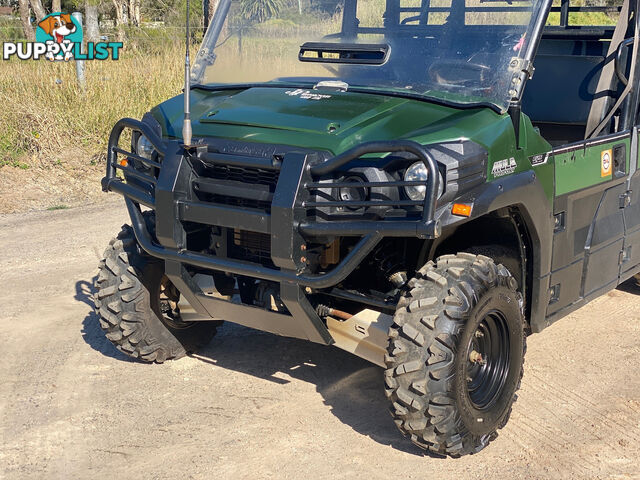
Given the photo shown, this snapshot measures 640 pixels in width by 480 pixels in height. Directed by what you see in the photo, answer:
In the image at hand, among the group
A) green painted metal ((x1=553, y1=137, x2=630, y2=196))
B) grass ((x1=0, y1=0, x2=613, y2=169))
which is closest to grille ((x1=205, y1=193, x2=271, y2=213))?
green painted metal ((x1=553, y1=137, x2=630, y2=196))

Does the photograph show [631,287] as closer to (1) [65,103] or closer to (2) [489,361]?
(2) [489,361]

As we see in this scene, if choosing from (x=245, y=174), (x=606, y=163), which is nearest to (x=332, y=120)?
(x=245, y=174)

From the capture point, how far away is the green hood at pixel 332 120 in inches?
155

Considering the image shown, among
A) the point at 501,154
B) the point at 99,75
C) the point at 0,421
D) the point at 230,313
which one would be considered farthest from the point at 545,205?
the point at 99,75

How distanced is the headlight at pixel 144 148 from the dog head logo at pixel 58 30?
9.25 m

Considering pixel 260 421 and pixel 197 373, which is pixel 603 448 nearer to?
pixel 260 421

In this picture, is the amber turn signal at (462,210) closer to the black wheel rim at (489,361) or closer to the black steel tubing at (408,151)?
the black steel tubing at (408,151)

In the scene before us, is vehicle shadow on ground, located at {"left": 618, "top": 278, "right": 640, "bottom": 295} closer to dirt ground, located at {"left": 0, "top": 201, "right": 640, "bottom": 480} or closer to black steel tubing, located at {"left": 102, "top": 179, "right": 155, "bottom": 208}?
dirt ground, located at {"left": 0, "top": 201, "right": 640, "bottom": 480}

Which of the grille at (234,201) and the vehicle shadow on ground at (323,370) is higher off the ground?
the grille at (234,201)

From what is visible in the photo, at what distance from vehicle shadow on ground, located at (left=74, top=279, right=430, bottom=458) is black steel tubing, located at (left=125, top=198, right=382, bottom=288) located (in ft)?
3.01

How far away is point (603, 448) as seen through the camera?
4133mm

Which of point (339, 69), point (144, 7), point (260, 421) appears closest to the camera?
point (260, 421)

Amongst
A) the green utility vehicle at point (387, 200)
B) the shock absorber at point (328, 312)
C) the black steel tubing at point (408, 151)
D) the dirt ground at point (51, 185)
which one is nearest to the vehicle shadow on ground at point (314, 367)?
the green utility vehicle at point (387, 200)

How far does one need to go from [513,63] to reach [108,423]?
2677mm
